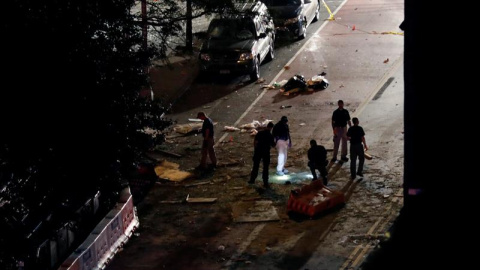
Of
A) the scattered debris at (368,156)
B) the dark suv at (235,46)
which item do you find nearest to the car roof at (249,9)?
the dark suv at (235,46)

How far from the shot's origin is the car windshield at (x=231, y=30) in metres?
32.7

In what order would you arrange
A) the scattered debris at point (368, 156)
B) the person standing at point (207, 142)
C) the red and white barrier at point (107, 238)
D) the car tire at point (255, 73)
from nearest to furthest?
the red and white barrier at point (107, 238) → the person standing at point (207, 142) → the scattered debris at point (368, 156) → the car tire at point (255, 73)

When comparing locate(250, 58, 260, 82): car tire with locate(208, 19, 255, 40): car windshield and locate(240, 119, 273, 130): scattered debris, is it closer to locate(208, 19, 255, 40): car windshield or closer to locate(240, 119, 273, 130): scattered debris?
locate(208, 19, 255, 40): car windshield

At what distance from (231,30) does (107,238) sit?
48.0 feet

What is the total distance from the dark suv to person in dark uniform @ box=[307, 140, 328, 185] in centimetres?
940

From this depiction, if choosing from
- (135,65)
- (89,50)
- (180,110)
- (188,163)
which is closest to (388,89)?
(180,110)

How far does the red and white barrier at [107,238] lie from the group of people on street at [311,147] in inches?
140

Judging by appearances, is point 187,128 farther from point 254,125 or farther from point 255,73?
point 255,73

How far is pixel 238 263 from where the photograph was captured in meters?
19.4

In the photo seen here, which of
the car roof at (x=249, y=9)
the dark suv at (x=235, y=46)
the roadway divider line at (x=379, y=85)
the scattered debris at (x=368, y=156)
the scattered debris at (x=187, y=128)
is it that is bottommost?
the scattered debris at (x=187, y=128)

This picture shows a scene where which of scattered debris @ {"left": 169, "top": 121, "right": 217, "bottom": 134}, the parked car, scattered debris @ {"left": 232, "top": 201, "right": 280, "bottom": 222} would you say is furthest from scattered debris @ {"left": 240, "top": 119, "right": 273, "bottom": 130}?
the parked car

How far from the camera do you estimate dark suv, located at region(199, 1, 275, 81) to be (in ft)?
106

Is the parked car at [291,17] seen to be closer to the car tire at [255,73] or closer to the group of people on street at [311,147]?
the car tire at [255,73]

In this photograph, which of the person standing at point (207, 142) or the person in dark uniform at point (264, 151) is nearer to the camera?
the person in dark uniform at point (264, 151)
